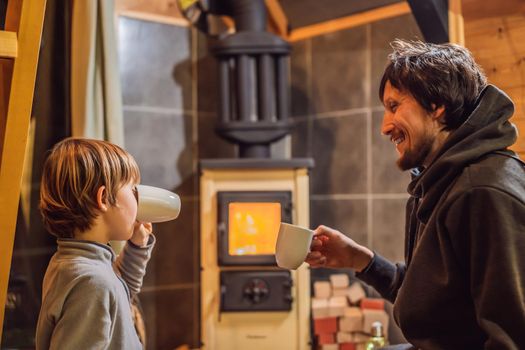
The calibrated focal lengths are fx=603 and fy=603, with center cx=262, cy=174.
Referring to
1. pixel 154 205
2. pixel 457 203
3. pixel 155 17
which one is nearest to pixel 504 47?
pixel 457 203

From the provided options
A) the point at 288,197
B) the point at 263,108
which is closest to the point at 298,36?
the point at 263,108

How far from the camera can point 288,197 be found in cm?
299

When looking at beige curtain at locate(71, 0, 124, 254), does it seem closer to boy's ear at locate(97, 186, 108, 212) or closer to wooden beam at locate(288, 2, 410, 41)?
wooden beam at locate(288, 2, 410, 41)

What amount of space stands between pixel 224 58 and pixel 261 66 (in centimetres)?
20

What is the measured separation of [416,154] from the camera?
1.46m

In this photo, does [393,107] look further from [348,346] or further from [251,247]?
[348,346]

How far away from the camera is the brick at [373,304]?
3.06m

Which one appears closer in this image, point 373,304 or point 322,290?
point 373,304

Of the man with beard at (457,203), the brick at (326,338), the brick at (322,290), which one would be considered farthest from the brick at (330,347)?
the man with beard at (457,203)

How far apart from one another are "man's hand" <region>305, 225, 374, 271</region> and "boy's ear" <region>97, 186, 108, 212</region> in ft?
2.08

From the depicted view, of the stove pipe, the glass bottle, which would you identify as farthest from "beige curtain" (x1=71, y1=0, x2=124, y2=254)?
the glass bottle

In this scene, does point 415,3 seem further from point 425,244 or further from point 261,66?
point 261,66

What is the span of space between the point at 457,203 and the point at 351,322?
1964mm

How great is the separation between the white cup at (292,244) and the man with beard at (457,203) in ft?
0.87
